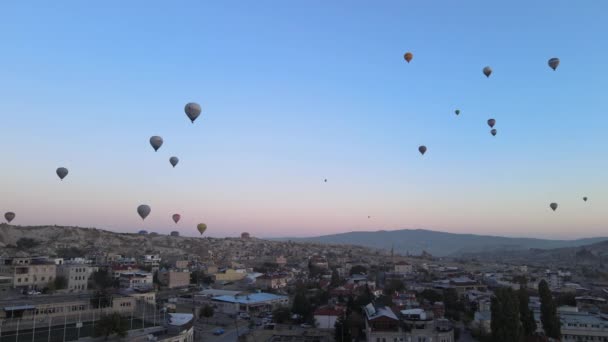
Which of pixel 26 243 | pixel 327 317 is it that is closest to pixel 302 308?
pixel 327 317

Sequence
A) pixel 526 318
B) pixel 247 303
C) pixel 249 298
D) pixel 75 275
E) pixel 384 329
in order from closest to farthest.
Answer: pixel 384 329, pixel 526 318, pixel 247 303, pixel 75 275, pixel 249 298

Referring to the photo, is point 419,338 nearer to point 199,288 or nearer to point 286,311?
point 286,311

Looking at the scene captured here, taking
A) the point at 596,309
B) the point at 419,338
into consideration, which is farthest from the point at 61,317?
the point at 596,309

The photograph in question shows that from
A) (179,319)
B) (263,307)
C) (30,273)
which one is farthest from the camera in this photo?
(263,307)

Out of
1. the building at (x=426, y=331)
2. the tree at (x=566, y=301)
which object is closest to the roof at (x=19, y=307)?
the building at (x=426, y=331)

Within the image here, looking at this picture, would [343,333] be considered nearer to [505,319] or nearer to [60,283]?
[505,319]

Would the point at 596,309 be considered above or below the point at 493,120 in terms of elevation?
below

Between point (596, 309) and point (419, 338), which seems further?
point (596, 309)

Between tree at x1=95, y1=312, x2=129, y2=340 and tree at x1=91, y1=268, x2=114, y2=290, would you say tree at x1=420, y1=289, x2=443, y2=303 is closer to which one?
tree at x1=95, y1=312, x2=129, y2=340
